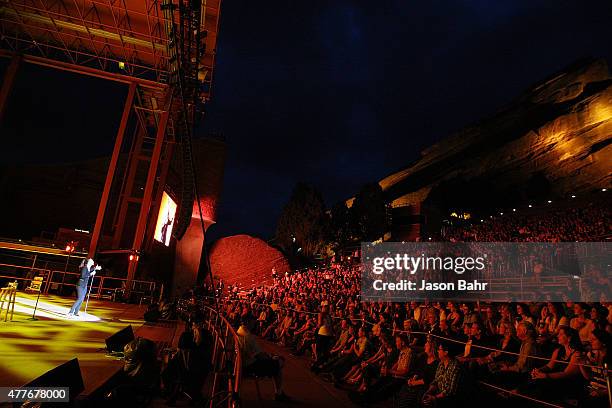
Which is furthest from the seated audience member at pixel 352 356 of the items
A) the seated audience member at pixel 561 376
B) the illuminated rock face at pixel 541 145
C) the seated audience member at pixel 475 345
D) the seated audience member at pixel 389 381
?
the illuminated rock face at pixel 541 145

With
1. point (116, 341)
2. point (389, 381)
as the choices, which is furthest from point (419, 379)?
point (116, 341)

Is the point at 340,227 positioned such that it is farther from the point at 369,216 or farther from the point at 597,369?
the point at 597,369

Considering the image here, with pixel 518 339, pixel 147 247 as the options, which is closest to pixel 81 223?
pixel 147 247

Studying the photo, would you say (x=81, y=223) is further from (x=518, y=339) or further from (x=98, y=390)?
(x=518, y=339)

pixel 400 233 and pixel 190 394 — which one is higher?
pixel 400 233

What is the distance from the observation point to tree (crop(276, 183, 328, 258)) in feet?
107

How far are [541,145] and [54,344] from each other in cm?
A: 4373

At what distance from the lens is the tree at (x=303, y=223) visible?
1280 inches

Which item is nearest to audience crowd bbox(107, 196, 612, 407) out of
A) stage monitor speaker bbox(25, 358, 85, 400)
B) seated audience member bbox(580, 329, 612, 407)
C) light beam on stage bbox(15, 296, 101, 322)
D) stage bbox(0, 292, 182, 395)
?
seated audience member bbox(580, 329, 612, 407)

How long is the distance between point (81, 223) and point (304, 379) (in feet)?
74.1

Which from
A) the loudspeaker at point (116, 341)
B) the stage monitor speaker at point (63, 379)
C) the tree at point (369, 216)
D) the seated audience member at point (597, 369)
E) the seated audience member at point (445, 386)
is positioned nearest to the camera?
the stage monitor speaker at point (63, 379)

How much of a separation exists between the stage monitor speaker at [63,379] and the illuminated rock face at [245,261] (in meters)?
25.1

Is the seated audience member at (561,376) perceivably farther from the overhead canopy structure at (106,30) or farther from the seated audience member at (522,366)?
the overhead canopy structure at (106,30)

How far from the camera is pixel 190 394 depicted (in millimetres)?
5137
